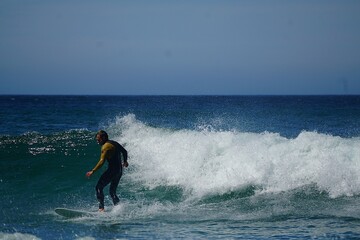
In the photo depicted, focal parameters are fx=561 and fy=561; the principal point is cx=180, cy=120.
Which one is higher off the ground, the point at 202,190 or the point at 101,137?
the point at 101,137

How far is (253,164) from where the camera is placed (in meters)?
13.3

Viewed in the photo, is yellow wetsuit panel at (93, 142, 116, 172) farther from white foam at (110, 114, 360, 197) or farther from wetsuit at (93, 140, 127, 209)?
white foam at (110, 114, 360, 197)

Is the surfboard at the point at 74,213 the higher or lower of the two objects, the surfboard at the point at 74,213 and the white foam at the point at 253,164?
the lower

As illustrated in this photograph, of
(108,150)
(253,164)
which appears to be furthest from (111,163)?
(253,164)

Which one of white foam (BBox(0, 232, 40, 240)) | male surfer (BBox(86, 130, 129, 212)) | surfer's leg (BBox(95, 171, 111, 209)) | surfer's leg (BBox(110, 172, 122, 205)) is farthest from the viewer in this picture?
surfer's leg (BBox(110, 172, 122, 205))

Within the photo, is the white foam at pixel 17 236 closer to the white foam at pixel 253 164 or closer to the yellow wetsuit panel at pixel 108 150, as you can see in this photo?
the yellow wetsuit panel at pixel 108 150

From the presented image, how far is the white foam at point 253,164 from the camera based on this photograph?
41.2 feet

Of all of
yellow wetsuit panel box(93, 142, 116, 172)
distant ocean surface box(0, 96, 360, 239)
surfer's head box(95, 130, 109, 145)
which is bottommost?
distant ocean surface box(0, 96, 360, 239)

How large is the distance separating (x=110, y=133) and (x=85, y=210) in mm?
12576

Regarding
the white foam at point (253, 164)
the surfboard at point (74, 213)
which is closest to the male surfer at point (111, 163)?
the surfboard at point (74, 213)

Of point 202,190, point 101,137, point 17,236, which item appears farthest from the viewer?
point 202,190

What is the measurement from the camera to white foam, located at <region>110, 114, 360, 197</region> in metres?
12.6

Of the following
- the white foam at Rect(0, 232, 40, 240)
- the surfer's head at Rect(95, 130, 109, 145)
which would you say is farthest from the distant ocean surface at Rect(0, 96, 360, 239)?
the surfer's head at Rect(95, 130, 109, 145)

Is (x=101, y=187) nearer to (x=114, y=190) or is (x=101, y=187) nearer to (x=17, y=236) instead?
(x=114, y=190)
